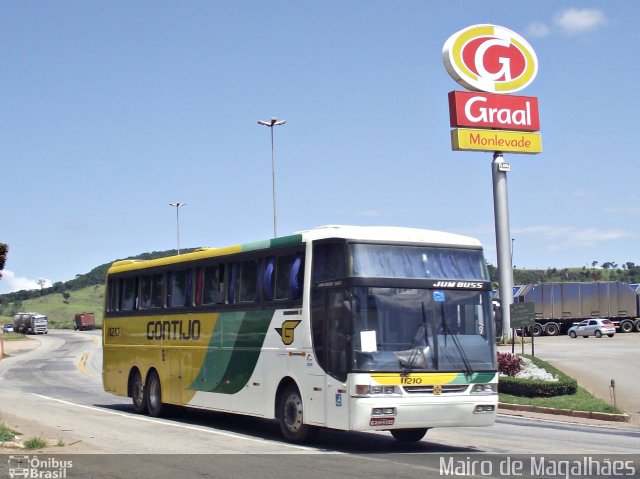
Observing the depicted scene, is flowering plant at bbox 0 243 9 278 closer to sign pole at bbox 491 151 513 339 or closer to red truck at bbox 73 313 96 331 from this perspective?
sign pole at bbox 491 151 513 339

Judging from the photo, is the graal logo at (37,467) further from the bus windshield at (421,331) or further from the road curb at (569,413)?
the road curb at (569,413)

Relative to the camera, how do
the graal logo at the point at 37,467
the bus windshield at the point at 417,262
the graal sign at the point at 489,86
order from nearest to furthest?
1. the graal logo at the point at 37,467
2. the bus windshield at the point at 417,262
3. the graal sign at the point at 489,86

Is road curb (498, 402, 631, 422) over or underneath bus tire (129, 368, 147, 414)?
underneath

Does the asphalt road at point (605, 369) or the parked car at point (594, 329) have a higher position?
the parked car at point (594, 329)

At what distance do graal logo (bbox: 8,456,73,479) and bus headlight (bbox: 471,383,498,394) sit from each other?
20.6ft

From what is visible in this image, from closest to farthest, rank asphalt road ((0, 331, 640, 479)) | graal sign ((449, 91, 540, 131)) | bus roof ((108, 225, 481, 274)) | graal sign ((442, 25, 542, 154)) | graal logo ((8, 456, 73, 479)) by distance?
graal logo ((8, 456, 73, 479))
asphalt road ((0, 331, 640, 479))
bus roof ((108, 225, 481, 274))
graal sign ((442, 25, 542, 154))
graal sign ((449, 91, 540, 131))

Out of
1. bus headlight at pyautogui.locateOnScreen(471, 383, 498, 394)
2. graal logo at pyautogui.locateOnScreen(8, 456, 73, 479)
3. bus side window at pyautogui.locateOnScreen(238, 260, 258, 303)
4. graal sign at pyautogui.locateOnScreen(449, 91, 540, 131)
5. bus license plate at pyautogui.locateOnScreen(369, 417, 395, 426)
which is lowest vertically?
graal logo at pyautogui.locateOnScreen(8, 456, 73, 479)

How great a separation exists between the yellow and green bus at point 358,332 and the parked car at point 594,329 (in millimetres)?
49601

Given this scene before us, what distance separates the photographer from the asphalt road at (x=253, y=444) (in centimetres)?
1234

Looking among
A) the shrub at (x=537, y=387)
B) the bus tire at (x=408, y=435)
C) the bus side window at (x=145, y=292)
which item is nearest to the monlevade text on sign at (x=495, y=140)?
the shrub at (x=537, y=387)

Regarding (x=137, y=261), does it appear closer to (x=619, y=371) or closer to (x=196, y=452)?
(x=196, y=452)

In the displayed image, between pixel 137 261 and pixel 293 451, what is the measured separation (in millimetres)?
10401

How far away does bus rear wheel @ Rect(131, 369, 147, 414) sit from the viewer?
22375mm

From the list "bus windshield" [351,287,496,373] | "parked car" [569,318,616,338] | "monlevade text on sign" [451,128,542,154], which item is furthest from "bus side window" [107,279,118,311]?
"parked car" [569,318,616,338]
